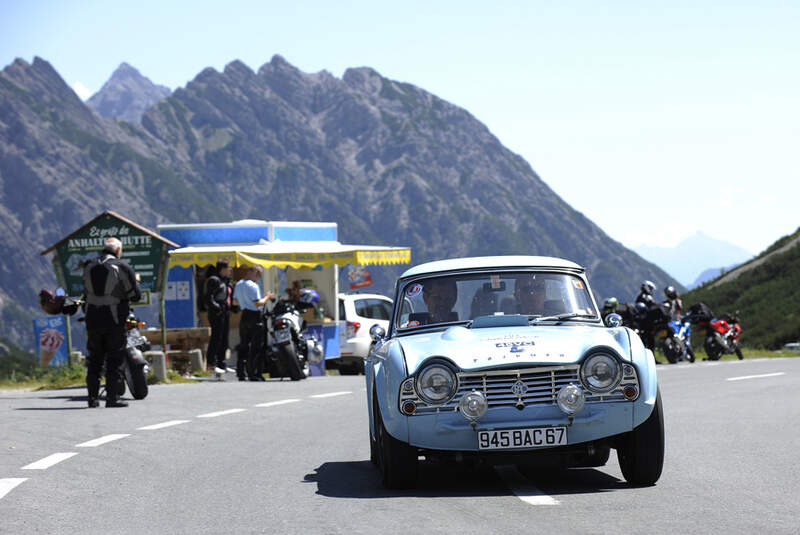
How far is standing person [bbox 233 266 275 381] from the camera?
23125 mm

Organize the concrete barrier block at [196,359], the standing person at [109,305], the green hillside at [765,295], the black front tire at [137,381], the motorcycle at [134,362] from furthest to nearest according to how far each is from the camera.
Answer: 1. the green hillside at [765,295]
2. the concrete barrier block at [196,359]
3. the black front tire at [137,381]
4. the motorcycle at [134,362]
5. the standing person at [109,305]

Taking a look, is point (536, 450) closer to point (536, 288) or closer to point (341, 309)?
point (536, 288)

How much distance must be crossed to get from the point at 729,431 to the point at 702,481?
4.05 m

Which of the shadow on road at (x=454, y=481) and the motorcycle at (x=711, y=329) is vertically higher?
the motorcycle at (x=711, y=329)

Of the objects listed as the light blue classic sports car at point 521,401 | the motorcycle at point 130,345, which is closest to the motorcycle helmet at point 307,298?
the motorcycle at point 130,345

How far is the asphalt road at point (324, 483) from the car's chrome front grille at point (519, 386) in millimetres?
582

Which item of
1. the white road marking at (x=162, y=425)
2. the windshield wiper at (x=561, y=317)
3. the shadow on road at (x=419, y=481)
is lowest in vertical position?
the shadow on road at (x=419, y=481)

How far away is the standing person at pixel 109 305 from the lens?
1584 cm

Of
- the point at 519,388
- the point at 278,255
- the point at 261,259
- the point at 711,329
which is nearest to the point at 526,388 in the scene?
the point at 519,388

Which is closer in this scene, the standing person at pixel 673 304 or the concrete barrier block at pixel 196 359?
the concrete barrier block at pixel 196 359

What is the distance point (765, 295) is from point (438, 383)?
5673 cm

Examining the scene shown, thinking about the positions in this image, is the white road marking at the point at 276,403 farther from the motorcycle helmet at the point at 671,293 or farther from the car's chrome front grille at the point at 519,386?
the motorcycle helmet at the point at 671,293

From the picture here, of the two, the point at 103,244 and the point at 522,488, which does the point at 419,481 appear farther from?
the point at 103,244

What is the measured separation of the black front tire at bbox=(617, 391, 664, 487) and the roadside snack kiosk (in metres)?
20.4
